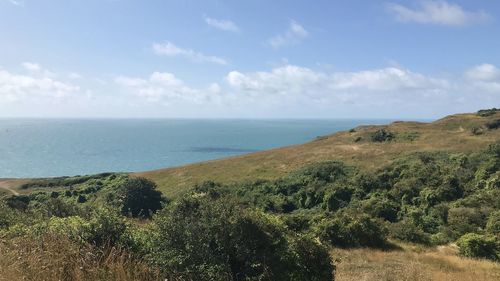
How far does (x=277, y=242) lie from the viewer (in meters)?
10.4

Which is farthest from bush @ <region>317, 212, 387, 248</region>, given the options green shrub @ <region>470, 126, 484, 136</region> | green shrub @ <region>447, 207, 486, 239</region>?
green shrub @ <region>470, 126, 484, 136</region>

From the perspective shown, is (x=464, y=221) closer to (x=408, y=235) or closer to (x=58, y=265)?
(x=408, y=235)

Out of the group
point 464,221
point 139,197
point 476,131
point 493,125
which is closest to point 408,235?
point 464,221

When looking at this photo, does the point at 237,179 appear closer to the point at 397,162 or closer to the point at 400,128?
the point at 397,162

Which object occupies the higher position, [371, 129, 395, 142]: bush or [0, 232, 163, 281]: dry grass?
[0, 232, 163, 281]: dry grass

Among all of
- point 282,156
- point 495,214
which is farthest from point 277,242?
point 282,156

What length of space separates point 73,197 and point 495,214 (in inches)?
2095

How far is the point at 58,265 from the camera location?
20.5 feet

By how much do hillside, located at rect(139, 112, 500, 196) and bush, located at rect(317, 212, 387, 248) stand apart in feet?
92.8

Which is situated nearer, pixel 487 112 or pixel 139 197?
pixel 139 197

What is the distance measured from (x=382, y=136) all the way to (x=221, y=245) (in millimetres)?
71054

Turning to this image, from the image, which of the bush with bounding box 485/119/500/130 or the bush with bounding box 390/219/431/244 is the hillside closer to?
the bush with bounding box 485/119/500/130

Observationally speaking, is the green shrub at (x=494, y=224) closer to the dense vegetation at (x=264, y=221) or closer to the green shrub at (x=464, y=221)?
the dense vegetation at (x=264, y=221)

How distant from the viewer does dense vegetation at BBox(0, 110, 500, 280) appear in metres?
8.04
